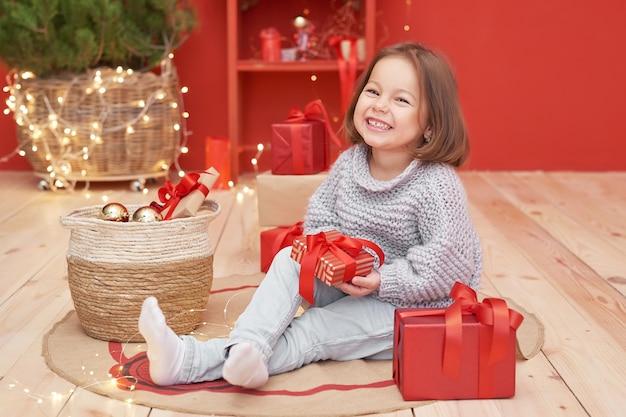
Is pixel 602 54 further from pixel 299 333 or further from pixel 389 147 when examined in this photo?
pixel 299 333

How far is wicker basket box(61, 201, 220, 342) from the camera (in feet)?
5.27

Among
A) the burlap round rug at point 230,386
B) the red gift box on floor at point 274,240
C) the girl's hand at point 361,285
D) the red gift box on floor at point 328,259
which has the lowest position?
the burlap round rug at point 230,386

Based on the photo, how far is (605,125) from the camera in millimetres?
3658

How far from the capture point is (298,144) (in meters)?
2.36

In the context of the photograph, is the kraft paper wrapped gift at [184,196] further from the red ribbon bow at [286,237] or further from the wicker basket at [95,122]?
the wicker basket at [95,122]

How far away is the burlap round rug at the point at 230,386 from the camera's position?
4.48ft

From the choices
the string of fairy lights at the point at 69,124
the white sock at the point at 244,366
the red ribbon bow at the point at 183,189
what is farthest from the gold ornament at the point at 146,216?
the string of fairy lights at the point at 69,124

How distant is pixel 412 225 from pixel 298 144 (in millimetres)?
782

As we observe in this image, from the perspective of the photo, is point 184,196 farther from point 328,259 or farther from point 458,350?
point 458,350

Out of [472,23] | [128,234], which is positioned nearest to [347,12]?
[472,23]

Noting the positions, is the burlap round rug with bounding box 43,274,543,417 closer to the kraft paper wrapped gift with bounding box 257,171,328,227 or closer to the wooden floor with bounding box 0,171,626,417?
the wooden floor with bounding box 0,171,626,417

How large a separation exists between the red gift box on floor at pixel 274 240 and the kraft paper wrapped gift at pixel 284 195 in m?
0.20

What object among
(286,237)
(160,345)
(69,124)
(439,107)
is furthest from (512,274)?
(69,124)

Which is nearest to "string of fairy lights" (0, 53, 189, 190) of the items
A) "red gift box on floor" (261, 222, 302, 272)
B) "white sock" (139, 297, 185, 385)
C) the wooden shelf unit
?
the wooden shelf unit
